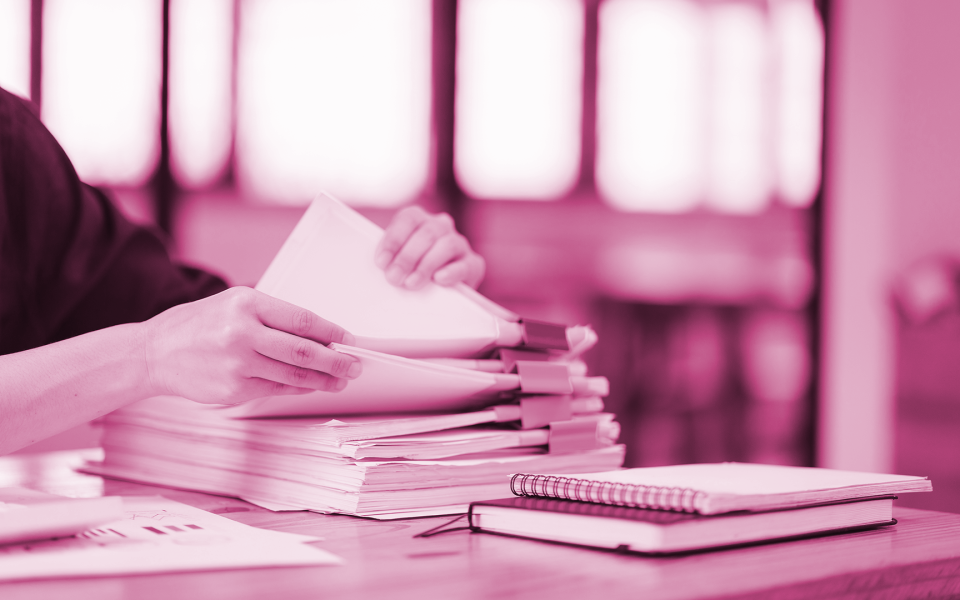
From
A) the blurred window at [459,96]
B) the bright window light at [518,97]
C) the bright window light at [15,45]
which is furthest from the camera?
the bright window light at [518,97]

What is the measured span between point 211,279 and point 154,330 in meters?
0.59

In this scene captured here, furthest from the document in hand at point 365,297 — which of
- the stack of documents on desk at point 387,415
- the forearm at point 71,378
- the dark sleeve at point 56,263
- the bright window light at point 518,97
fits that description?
the bright window light at point 518,97

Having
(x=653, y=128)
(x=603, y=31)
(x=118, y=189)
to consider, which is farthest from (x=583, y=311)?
(x=118, y=189)

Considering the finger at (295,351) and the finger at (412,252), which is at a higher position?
the finger at (412,252)

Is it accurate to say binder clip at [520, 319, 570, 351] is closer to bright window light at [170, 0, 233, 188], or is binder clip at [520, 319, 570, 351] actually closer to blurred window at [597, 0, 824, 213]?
bright window light at [170, 0, 233, 188]

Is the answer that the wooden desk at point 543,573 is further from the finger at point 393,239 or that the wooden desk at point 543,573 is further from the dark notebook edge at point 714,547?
the finger at point 393,239

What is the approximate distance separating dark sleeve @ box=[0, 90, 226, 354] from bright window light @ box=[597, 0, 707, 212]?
8.87 ft

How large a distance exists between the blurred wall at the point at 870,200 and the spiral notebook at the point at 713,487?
3704 mm

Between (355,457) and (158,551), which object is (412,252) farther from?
(158,551)

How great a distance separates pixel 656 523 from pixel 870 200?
4.10 meters

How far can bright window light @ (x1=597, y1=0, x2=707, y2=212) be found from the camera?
3.77 metres

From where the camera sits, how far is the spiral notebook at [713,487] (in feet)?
1.84

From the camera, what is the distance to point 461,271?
95 cm

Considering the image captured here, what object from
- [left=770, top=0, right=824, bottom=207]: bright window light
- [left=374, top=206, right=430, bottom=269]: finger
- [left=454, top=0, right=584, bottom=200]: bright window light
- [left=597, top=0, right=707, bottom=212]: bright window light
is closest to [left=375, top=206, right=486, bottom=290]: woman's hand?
[left=374, top=206, right=430, bottom=269]: finger
